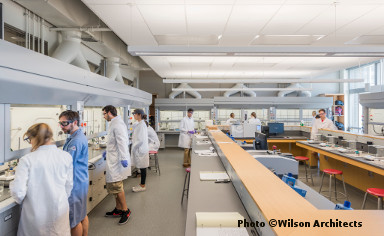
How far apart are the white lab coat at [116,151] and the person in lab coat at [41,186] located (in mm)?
1021

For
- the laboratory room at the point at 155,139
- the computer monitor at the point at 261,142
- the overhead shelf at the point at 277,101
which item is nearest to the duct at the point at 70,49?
the laboratory room at the point at 155,139

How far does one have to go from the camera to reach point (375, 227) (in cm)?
99

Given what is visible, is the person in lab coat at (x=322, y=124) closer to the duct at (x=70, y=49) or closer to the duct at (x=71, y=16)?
the duct at (x=71, y=16)

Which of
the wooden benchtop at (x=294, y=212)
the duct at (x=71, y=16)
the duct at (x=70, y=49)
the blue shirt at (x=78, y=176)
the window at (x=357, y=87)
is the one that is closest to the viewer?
the wooden benchtop at (x=294, y=212)

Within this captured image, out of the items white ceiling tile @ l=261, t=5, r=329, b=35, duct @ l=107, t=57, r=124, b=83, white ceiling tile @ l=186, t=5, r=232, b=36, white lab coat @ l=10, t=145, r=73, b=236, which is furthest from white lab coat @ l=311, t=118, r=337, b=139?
white lab coat @ l=10, t=145, r=73, b=236

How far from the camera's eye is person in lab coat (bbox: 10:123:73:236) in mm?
1723

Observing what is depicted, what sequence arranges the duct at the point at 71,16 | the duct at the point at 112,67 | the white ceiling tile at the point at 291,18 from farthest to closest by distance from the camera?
the duct at the point at 112,67, the white ceiling tile at the point at 291,18, the duct at the point at 71,16

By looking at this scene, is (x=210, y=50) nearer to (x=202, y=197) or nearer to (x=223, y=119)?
(x=202, y=197)

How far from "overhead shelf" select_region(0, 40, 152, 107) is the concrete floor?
5.50 feet

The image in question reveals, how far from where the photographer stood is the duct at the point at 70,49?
338 cm

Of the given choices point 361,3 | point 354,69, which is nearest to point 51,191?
point 361,3

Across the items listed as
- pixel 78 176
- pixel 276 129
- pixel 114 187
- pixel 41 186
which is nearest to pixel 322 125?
pixel 276 129

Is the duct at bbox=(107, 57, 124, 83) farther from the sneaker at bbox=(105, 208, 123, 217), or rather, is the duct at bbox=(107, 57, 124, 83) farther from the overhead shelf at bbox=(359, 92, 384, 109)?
the overhead shelf at bbox=(359, 92, 384, 109)

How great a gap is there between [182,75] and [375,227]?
776 centimetres
